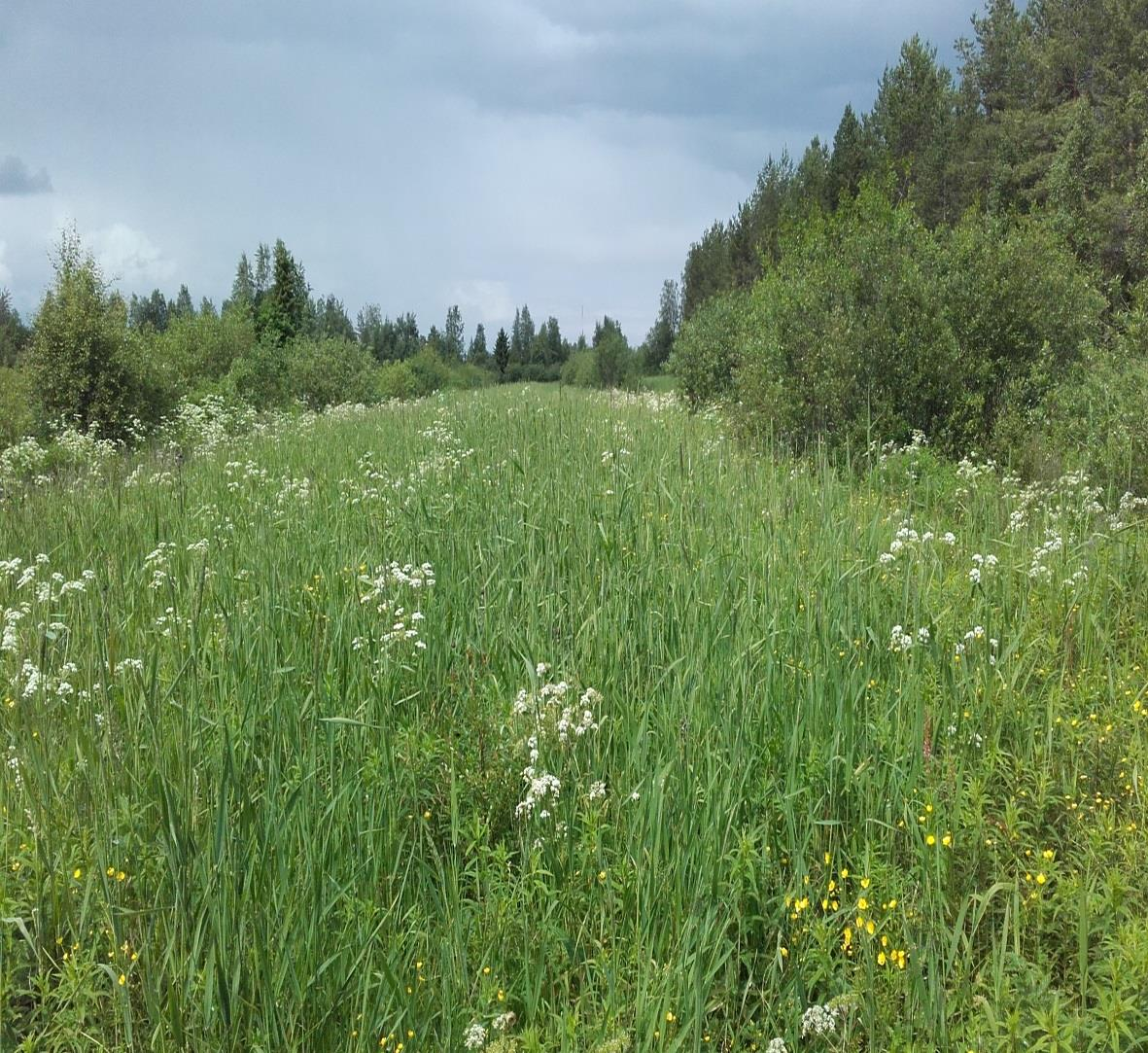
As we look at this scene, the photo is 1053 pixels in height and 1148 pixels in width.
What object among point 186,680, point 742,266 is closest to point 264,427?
point 186,680

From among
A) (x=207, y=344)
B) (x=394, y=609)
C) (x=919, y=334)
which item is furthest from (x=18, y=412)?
(x=394, y=609)

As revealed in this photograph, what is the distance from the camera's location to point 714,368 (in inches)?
811

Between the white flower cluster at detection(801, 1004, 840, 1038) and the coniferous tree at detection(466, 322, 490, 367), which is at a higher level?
the coniferous tree at detection(466, 322, 490, 367)

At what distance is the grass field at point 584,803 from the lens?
2127mm

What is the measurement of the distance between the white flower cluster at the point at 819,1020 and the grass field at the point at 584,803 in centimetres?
1

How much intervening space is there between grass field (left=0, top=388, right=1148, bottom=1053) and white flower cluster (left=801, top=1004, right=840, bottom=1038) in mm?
12

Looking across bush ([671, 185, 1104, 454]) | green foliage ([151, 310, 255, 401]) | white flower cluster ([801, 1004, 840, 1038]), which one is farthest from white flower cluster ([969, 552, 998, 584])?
green foliage ([151, 310, 255, 401])

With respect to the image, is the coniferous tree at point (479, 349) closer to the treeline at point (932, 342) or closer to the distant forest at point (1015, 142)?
the distant forest at point (1015, 142)

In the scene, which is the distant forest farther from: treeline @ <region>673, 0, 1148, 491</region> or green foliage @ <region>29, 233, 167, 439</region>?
green foliage @ <region>29, 233, 167, 439</region>

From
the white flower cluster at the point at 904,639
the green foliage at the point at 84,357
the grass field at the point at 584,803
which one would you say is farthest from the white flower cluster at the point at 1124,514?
the green foliage at the point at 84,357

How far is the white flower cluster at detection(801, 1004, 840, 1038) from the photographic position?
6.87 feet

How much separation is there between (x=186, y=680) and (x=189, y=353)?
1416 inches

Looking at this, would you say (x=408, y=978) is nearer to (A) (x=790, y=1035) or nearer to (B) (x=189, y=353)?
(A) (x=790, y=1035)

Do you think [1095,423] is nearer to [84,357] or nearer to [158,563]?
[158,563]
